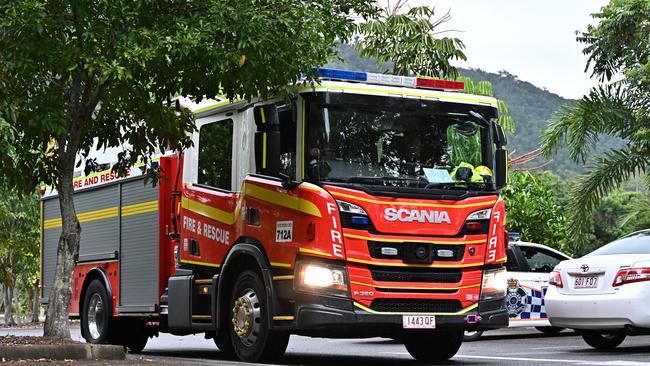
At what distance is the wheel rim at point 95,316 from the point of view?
16719 millimetres

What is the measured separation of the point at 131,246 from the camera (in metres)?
16.0

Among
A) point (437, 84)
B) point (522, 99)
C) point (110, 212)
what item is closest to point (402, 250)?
point (437, 84)

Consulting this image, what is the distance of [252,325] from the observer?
12.7 metres

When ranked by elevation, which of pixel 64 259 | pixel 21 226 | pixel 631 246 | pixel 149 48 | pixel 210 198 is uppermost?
pixel 21 226

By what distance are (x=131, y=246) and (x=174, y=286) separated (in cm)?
182

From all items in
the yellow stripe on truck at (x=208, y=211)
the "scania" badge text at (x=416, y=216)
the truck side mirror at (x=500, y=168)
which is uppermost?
the truck side mirror at (x=500, y=168)

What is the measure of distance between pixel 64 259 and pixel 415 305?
4156mm

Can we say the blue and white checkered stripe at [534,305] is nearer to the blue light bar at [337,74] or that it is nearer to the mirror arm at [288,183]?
the blue light bar at [337,74]

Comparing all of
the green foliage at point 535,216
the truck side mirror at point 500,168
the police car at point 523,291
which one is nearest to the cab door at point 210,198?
the truck side mirror at point 500,168

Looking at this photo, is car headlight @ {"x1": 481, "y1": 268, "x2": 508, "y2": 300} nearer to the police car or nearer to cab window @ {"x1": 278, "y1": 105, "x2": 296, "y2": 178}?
cab window @ {"x1": 278, "y1": 105, "x2": 296, "y2": 178}

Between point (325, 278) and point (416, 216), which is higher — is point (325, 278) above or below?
below

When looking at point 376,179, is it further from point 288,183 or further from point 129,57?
point 129,57

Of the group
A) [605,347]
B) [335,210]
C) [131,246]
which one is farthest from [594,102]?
[335,210]

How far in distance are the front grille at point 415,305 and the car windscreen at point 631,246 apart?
308 centimetres
